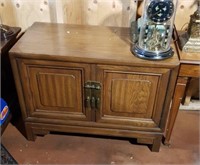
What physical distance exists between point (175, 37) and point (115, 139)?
2.58 feet

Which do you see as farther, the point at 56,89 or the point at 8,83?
the point at 8,83

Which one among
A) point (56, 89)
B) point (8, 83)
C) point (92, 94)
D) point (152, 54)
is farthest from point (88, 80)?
point (8, 83)

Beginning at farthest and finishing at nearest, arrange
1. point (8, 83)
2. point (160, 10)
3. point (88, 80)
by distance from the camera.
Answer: point (8, 83)
point (88, 80)
point (160, 10)

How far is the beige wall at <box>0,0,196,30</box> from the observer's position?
151 centimetres

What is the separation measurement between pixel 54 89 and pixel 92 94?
221mm

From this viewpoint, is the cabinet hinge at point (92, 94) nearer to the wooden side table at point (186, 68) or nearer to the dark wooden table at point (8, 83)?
the wooden side table at point (186, 68)

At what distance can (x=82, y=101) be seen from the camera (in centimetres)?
136

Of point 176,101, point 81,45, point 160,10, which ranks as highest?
point 160,10

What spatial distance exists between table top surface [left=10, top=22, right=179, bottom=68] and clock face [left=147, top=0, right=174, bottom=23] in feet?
0.64

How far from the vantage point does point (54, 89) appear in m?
1.33

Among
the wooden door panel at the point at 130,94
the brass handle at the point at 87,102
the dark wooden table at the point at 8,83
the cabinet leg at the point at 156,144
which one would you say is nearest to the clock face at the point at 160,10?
the wooden door panel at the point at 130,94

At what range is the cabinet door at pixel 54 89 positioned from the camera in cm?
123

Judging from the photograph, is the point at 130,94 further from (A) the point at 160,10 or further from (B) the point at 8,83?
(B) the point at 8,83

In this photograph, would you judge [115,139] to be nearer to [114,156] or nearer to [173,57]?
[114,156]
